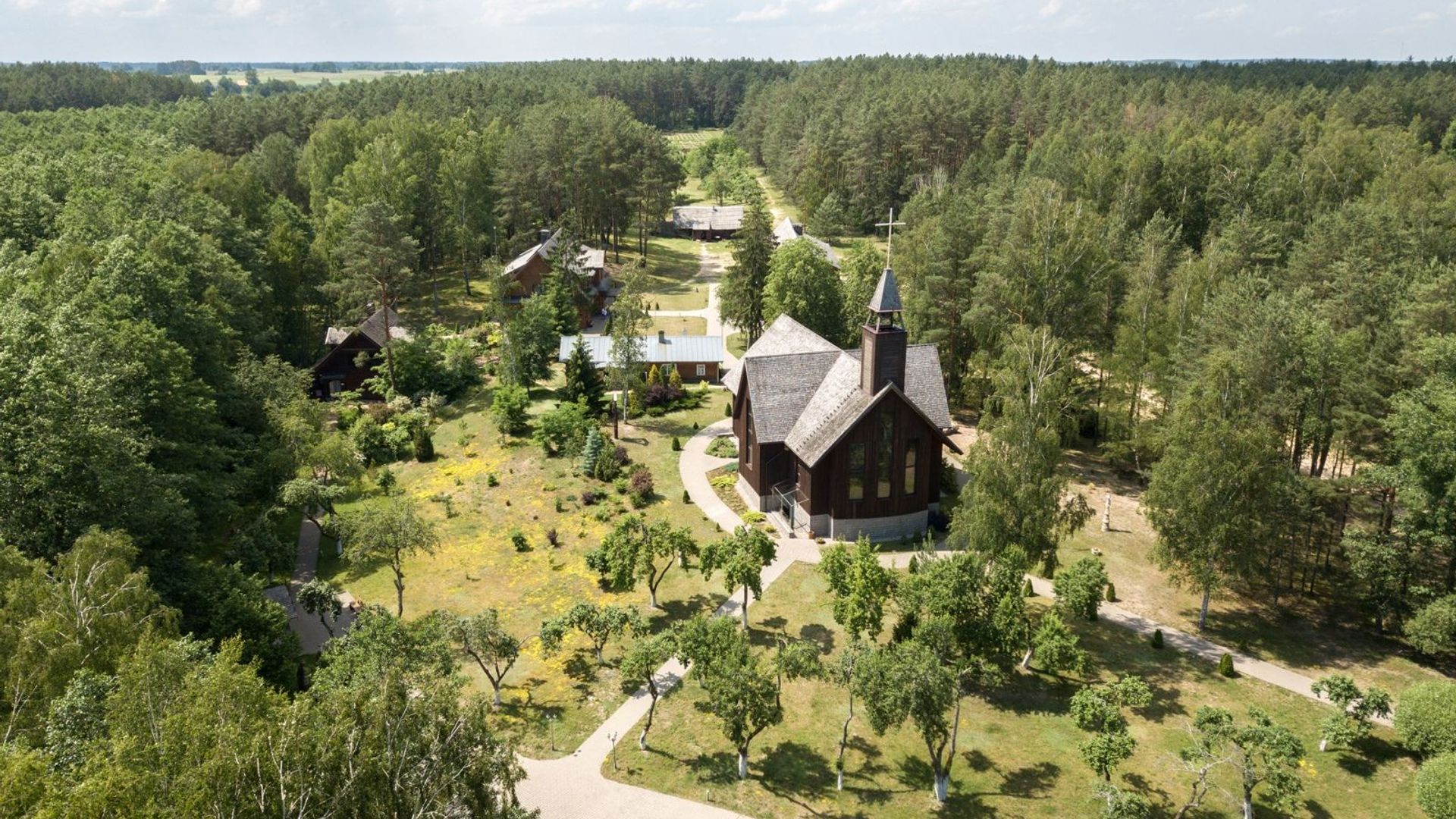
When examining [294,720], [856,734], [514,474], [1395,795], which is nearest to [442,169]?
[514,474]

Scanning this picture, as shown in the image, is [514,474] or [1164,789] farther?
[514,474]

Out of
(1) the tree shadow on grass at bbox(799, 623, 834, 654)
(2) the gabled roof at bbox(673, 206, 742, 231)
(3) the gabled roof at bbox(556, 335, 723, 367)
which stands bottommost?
Answer: (1) the tree shadow on grass at bbox(799, 623, 834, 654)

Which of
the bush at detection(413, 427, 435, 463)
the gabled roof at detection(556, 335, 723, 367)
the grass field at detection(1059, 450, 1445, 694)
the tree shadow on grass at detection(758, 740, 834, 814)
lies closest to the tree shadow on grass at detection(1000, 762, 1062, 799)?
the tree shadow on grass at detection(758, 740, 834, 814)

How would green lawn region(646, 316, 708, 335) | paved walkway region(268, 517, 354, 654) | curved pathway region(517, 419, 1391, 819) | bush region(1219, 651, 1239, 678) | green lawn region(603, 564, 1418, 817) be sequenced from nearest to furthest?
curved pathway region(517, 419, 1391, 819) → green lawn region(603, 564, 1418, 817) → bush region(1219, 651, 1239, 678) → paved walkway region(268, 517, 354, 654) → green lawn region(646, 316, 708, 335)

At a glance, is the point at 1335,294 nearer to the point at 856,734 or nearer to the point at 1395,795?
the point at 1395,795

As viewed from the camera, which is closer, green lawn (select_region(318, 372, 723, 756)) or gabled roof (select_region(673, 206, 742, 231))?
green lawn (select_region(318, 372, 723, 756))

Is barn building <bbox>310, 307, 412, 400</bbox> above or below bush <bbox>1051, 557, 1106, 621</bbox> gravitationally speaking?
above

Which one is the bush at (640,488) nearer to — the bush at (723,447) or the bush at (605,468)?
the bush at (605,468)

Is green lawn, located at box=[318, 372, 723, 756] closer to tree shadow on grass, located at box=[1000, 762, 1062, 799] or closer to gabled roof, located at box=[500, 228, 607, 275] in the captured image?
tree shadow on grass, located at box=[1000, 762, 1062, 799]

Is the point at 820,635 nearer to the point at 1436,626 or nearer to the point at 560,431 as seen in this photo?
the point at 1436,626
